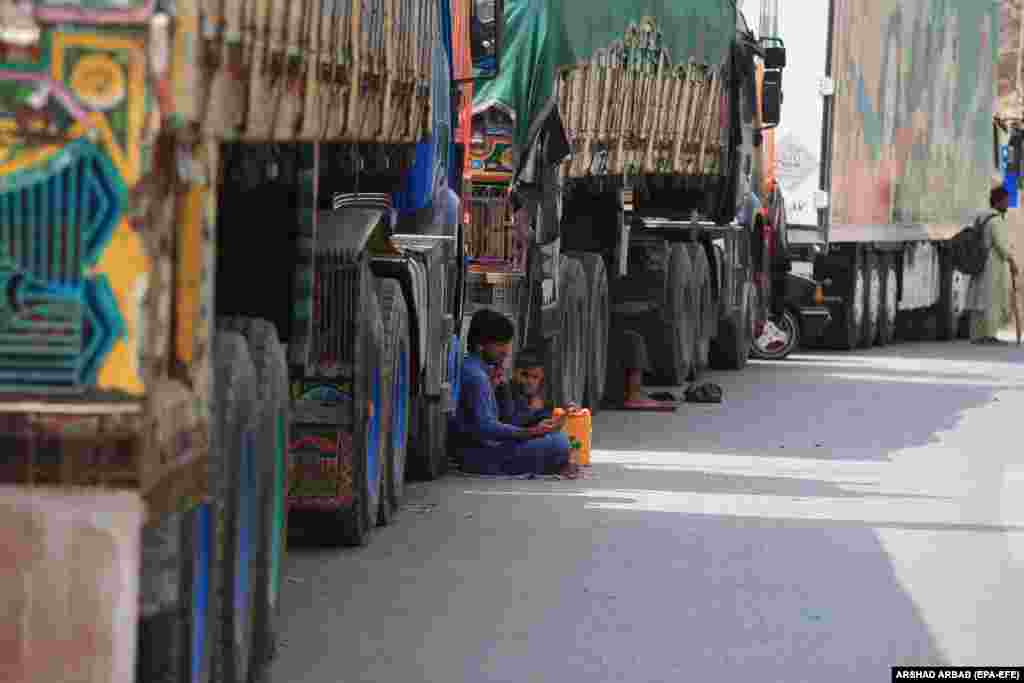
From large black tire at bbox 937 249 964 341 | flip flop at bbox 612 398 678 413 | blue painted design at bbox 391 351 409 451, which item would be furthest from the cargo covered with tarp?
large black tire at bbox 937 249 964 341

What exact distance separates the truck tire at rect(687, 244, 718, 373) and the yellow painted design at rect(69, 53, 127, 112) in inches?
745

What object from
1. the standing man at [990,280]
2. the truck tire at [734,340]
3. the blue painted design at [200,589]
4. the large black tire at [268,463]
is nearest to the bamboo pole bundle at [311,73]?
the large black tire at [268,463]

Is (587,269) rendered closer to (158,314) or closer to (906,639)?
(906,639)

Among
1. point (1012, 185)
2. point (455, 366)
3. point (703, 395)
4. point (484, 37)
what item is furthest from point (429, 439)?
point (1012, 185)

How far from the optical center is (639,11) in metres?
21.3

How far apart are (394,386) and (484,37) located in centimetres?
312

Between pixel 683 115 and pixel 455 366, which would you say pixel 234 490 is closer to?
pixel 455 366

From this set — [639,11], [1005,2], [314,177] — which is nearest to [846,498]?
[314,177]

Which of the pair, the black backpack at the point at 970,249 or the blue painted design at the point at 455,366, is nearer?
the blue painted design at the point at 455,366

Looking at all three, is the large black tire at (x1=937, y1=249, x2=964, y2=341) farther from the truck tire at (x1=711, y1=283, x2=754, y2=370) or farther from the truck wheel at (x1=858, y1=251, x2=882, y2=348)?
the truck tire at (x1=711, y1=283, x2=754, y2=370)

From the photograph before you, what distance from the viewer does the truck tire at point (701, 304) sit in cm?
2494

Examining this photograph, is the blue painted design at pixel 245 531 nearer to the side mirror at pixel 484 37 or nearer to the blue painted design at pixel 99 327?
the blue painted design at pixel 99 327

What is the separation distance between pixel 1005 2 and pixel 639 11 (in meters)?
33.1

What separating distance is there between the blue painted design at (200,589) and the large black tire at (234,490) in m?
0.11
